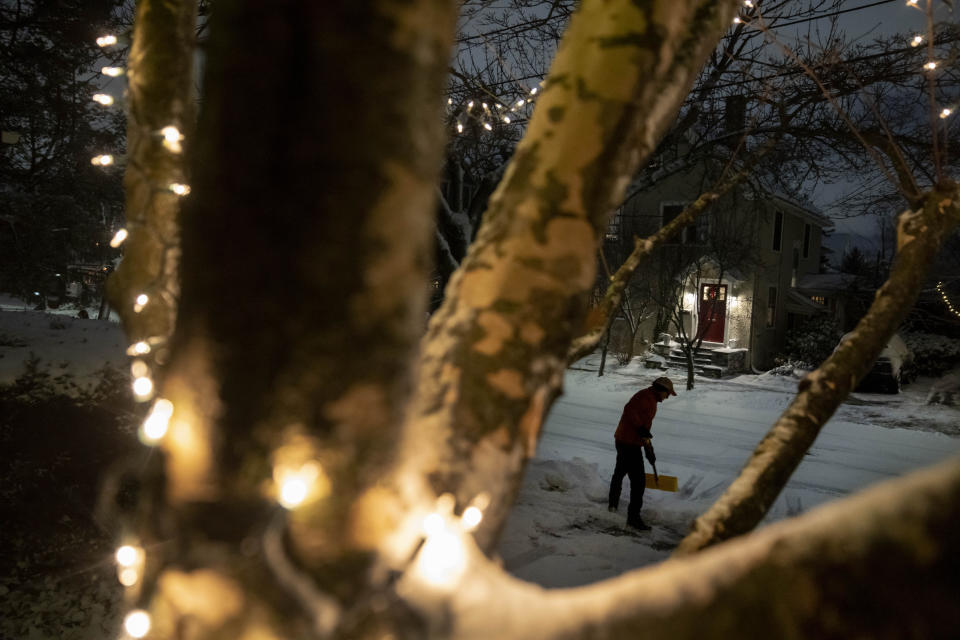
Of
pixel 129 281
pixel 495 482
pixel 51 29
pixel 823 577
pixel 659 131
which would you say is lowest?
pixel 495 482

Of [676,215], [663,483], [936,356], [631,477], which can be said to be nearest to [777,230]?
[676,215]

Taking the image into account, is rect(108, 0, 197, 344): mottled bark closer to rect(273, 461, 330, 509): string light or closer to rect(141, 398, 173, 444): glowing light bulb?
rect(141, 398, 173, 444): glowing light bulb

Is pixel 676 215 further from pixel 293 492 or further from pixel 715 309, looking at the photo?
pixel 293 492

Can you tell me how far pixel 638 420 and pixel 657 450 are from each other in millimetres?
2950

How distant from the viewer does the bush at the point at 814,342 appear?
1612cm

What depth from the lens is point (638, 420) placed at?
20.0 feet

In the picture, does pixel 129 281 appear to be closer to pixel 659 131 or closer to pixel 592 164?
pixel 592 164

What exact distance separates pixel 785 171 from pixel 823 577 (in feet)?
29.8

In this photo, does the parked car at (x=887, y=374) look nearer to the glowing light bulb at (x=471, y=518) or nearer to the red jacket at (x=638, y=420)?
the red jacket at (x=638, y=420)

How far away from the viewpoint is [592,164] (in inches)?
48.6

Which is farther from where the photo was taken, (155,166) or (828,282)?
(828,282)

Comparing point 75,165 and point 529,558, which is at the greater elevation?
point 75,165

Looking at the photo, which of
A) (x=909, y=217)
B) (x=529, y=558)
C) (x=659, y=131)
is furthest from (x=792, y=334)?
(x=659, y=131)

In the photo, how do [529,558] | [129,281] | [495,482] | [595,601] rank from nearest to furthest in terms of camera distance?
1. [595,601]
2. [495,482]
3. [129,281]
4. [529,558]
